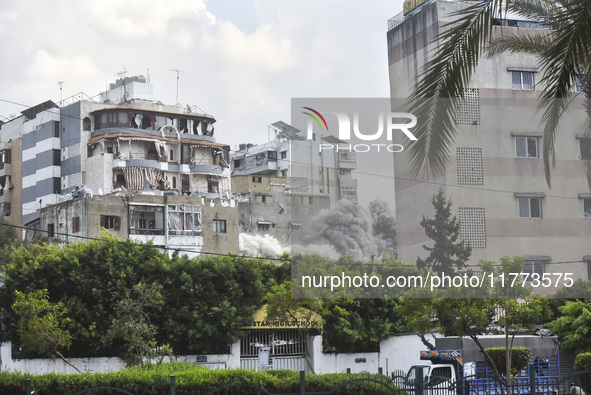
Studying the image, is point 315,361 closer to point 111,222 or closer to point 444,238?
point 444,238

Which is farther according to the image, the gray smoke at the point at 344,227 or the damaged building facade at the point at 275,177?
the damaged building facade at the point at 275,177

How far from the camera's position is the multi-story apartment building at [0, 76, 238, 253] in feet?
190

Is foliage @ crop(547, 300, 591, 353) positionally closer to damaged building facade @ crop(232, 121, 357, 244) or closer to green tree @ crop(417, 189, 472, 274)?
green tree @ crop(417, 189, 472, 274)

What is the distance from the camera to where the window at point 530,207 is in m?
20.4

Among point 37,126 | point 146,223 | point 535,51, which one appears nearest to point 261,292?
point 535,51

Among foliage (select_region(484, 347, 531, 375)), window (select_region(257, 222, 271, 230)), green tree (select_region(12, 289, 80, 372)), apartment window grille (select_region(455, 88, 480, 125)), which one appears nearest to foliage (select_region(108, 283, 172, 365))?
green tree (select_region(12, 289, 80, 372))

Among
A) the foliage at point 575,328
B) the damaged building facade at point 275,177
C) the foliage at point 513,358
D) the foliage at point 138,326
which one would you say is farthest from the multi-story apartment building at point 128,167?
the foliage at point 513,358

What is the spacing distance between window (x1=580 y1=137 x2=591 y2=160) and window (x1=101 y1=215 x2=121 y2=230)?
126ft

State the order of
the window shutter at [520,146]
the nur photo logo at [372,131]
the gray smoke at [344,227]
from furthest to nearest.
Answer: the window shutter at [520,146] → the gray smoke at [344,227] → the nur photo logo at [372,131]

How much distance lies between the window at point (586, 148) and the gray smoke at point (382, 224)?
4.72 metres

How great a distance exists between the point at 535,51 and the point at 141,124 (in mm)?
51818

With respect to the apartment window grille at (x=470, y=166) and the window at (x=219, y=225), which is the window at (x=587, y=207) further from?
the window at (x=219, y=225)

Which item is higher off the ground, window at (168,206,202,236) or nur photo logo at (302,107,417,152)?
window at (168,206,202,236)

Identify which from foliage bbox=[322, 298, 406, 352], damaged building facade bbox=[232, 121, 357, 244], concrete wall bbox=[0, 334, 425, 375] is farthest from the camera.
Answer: damaged building facade bbox=[232, 121, 357, 244]
